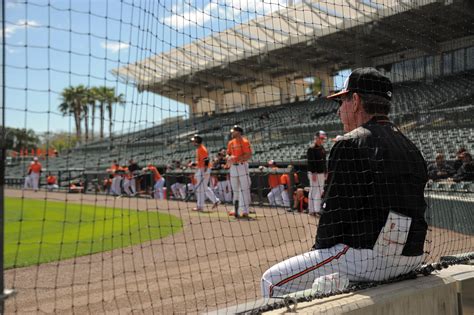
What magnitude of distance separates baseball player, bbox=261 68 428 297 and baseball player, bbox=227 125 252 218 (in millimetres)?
6626

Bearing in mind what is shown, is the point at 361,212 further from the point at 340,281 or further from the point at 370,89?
the point at 370,89

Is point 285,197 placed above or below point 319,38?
below

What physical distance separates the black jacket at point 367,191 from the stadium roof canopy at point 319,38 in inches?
65.2

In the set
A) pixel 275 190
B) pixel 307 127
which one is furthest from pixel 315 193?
pixel 307 127

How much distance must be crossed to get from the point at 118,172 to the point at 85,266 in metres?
13.7

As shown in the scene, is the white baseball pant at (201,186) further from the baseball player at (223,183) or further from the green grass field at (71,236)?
the baseball player at (223,183)

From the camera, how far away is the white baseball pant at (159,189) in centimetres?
1628

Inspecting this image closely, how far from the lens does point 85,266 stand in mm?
5758

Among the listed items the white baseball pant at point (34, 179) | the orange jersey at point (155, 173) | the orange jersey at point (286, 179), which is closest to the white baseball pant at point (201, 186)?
the orange jersey at point (286, 179)

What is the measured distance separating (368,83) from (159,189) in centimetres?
1411

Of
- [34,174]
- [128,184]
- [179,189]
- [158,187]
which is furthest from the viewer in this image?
[34,174]

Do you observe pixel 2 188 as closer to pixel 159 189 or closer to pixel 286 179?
Result: pixel 286 179

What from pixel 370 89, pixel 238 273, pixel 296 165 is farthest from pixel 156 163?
pixel 370 89

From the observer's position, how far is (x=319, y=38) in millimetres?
16797
